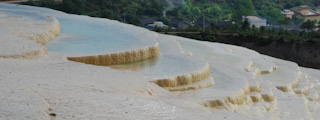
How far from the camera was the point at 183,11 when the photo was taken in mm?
48594

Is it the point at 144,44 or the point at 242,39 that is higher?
the point at 144,44

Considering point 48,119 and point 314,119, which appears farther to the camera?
point 314,119

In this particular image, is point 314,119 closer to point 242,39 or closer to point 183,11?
point 242,39

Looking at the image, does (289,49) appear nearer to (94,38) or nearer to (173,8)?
(94,38)

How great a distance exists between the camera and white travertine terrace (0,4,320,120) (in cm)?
636

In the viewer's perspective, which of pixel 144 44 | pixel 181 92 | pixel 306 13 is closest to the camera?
pixel 181 92

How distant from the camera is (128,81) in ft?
27.2

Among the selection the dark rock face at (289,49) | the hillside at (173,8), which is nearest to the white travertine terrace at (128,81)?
the dark rock face at (289,49)

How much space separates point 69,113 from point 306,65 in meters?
21.1

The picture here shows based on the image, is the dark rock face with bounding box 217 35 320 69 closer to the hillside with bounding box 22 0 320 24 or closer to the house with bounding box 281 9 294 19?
the hillside with bounding box 22 0 320 24

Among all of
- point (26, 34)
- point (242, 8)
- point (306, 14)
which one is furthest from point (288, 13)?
point (26, 34)

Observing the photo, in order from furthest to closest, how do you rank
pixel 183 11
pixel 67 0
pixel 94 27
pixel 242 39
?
pixel 183 11 → pixel 67 0 → pixel 242 39 → pixel 94 27

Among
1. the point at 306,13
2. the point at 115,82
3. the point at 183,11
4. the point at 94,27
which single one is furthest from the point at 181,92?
the point at 306,13

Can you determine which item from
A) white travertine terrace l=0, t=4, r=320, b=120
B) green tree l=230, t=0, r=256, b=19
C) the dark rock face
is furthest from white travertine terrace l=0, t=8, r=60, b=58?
green tree l=230, t=0, r=256, b=19
